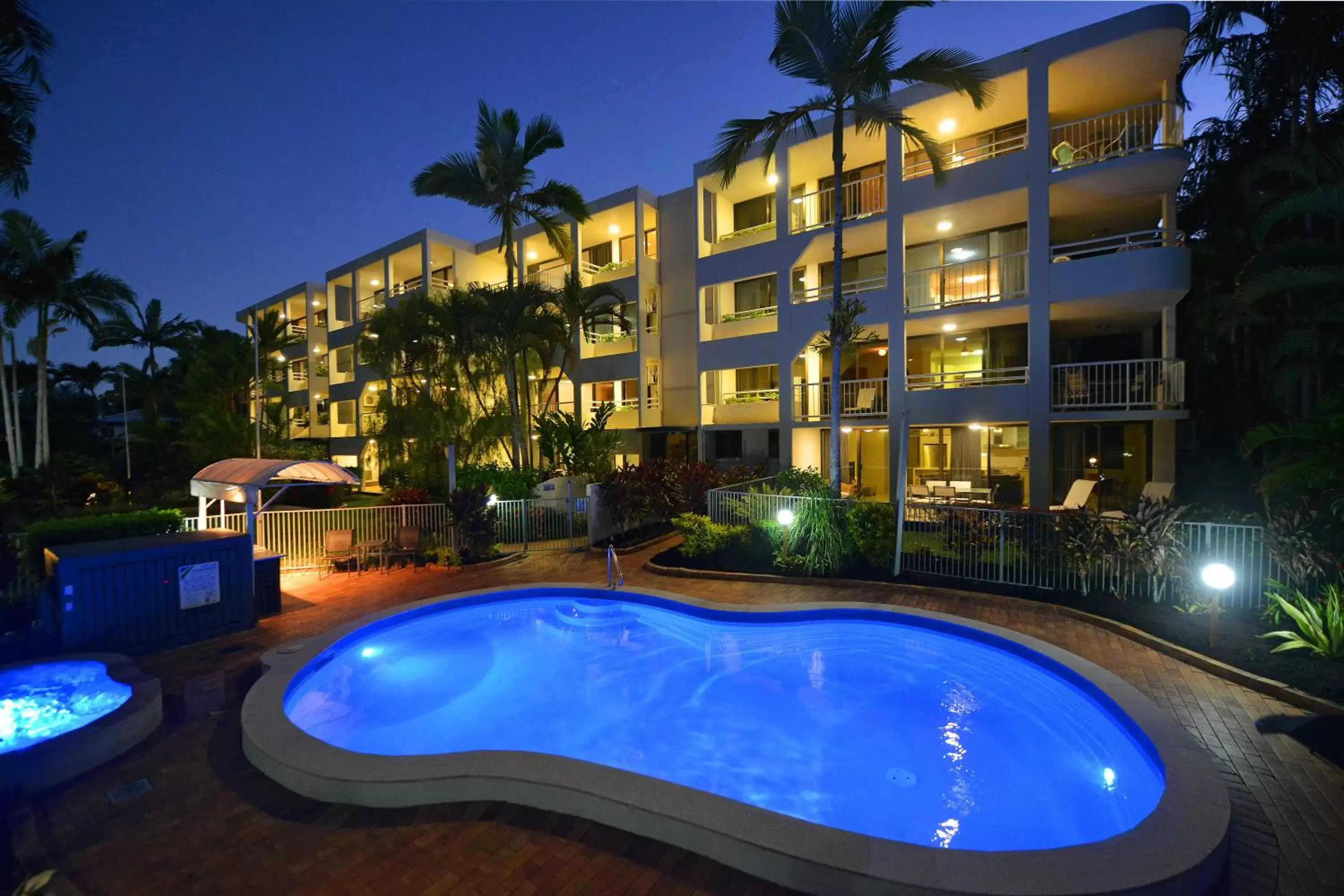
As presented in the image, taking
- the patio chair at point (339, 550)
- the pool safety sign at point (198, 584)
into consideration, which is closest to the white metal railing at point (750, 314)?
the patio chair at point (339, 550)

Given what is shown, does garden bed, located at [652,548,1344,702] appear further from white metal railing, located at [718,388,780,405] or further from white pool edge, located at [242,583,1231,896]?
white metal railing, located at [718,388,780,405]

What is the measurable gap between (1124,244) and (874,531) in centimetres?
1164

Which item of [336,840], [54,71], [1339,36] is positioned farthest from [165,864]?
[1339,36]

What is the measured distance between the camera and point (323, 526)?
40.4 ft

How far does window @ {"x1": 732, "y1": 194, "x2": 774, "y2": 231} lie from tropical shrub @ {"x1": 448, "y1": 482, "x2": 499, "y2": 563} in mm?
14097

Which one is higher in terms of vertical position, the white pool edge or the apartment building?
the apartment building

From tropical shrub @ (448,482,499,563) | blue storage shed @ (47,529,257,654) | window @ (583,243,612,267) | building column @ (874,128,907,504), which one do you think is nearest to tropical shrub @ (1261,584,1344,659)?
building column @ (874,128,907,504)

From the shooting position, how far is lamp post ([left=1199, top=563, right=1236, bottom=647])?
20.7ft

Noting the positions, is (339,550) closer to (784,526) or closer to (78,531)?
(78,531)

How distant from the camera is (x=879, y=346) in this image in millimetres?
17703

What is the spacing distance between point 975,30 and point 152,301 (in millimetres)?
44115

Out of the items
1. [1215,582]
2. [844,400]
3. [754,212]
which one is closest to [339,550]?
[1215,582]

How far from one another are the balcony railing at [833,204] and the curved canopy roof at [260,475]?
572 inches

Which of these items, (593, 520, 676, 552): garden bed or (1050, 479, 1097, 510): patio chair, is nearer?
(1050, 479, 1097, 510): patio chair
